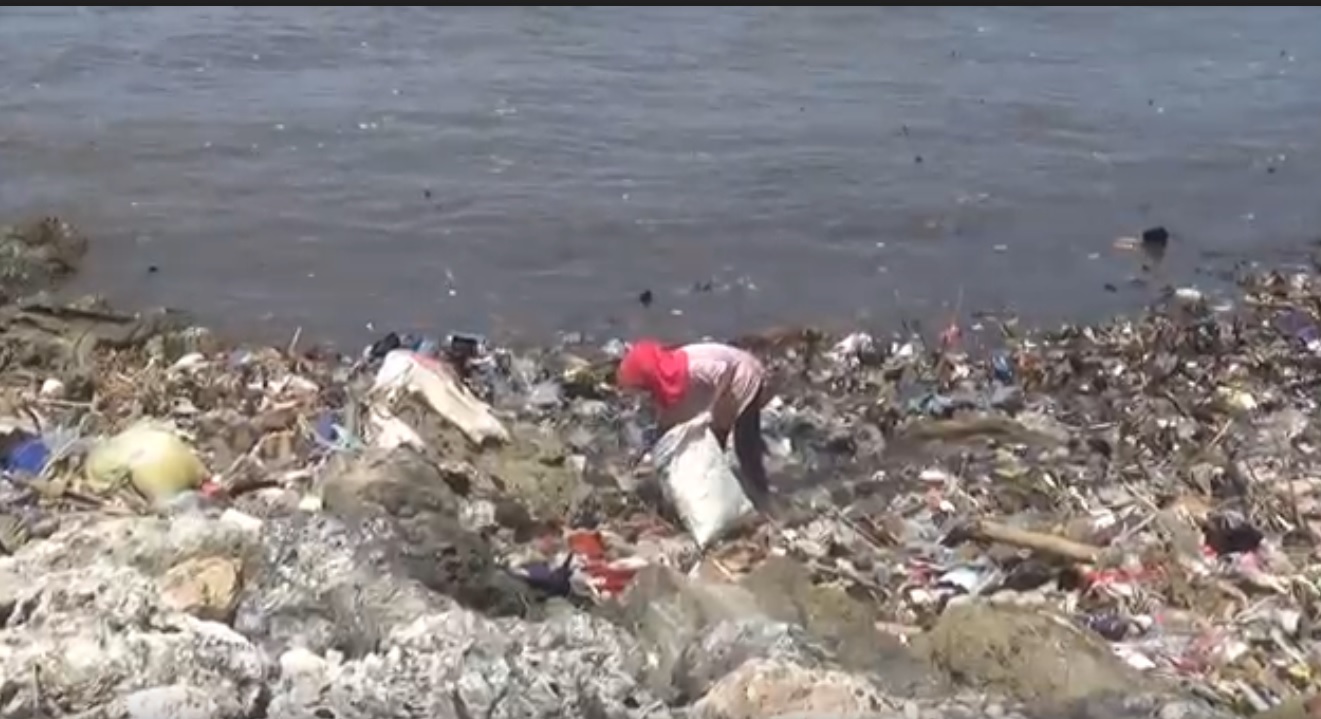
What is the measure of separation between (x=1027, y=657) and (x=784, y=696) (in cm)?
85

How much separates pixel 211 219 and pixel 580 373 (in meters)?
4.19

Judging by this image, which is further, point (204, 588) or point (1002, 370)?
point (1002, 370)

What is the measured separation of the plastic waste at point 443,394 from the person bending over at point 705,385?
1.89 feet

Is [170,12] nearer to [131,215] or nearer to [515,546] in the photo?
[131,215]

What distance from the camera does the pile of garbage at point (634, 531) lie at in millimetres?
5113

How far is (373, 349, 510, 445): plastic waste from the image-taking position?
748 centimetres

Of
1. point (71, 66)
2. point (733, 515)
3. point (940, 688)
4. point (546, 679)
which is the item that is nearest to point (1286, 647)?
point (940, 688)

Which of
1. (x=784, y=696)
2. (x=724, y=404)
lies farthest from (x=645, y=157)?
(x=784, y=696)

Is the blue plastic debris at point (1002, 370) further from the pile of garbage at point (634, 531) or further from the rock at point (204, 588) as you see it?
the rock at point (204, 588)

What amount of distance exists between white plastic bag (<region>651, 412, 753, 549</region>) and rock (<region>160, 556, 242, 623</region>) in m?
1.85

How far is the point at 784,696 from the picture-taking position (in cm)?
504

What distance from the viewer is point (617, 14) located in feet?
62.5

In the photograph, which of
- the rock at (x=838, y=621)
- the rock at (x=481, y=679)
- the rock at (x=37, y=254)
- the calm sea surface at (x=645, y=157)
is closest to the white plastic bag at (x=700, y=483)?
the rock at (x=838, y=621)

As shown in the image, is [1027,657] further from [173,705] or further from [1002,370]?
[1002,370]
